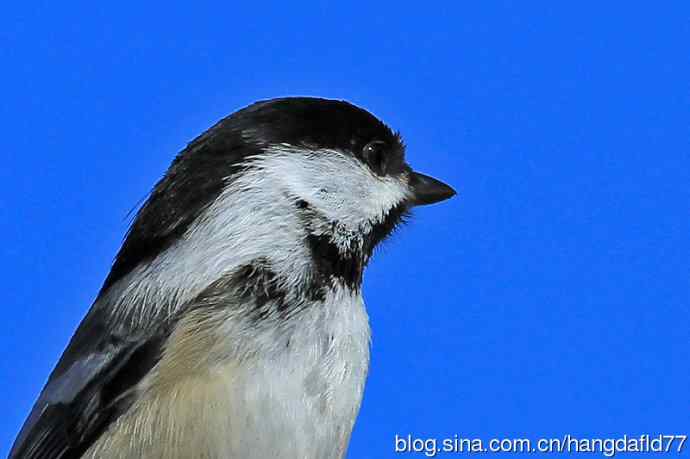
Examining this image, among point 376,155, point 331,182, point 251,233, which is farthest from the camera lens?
point 376,155

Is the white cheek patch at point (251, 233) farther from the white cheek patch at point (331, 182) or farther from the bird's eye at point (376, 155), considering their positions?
the bird's eye at point (376, 155)

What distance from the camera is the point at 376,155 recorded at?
1.96 metres

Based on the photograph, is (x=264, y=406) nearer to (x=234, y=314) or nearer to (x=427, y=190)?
(x=234, y=314)

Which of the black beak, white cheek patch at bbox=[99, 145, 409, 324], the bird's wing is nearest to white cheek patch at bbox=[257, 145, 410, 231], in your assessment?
white cheek patch at bbox=[99, 145, 409, 324]

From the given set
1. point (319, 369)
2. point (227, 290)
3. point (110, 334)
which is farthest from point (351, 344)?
point (110, 334)

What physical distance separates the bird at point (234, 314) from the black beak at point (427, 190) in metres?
0.27

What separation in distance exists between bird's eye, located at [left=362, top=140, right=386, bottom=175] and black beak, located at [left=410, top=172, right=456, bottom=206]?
14cm

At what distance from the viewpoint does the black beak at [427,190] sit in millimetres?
2088

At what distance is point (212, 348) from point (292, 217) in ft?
1.01

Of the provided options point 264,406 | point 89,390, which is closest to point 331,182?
point 264,406

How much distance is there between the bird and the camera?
5.07 ft

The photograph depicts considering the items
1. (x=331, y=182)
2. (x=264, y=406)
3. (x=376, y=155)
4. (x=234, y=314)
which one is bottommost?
(x=264, y=406)

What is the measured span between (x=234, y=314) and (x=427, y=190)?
2.35ft

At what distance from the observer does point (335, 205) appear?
176cm
